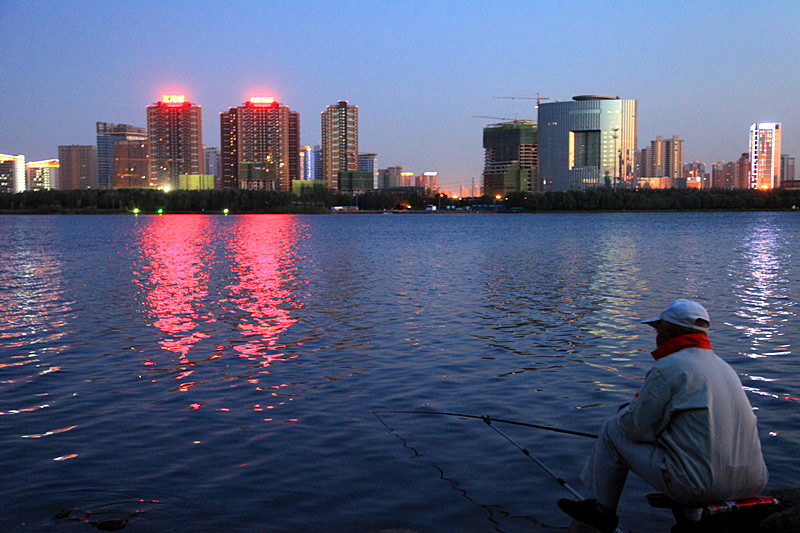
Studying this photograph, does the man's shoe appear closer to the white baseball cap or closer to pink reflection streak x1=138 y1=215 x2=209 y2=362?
the white baseball cap

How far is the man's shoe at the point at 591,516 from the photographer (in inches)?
213

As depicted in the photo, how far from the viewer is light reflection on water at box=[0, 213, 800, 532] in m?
6.91

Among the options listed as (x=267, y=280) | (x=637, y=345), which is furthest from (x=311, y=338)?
(x=267, y=280)

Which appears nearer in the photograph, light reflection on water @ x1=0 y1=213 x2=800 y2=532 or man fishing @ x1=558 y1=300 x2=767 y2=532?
man fishing @ x1=558 y1=300 x2=767 y2=532

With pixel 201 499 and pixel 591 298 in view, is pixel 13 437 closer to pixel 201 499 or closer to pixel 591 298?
pixel 201 499

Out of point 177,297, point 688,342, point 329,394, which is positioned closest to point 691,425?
point 688,342

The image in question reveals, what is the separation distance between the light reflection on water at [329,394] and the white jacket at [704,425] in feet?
6.34

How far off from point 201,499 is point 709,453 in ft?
15.0

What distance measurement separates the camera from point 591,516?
5.58 metres

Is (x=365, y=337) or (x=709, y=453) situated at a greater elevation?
(x=709, y=453)

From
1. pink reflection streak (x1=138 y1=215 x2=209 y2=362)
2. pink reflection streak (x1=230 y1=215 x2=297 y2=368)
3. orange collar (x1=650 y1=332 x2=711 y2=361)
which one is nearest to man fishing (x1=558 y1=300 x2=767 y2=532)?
orange collar (x1=650 y1=332 x2=711 y2=361)

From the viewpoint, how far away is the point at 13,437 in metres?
8.77

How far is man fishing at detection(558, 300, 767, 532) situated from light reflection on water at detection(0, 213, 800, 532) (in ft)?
6.08

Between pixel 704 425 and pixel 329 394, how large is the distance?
22.6 ft
